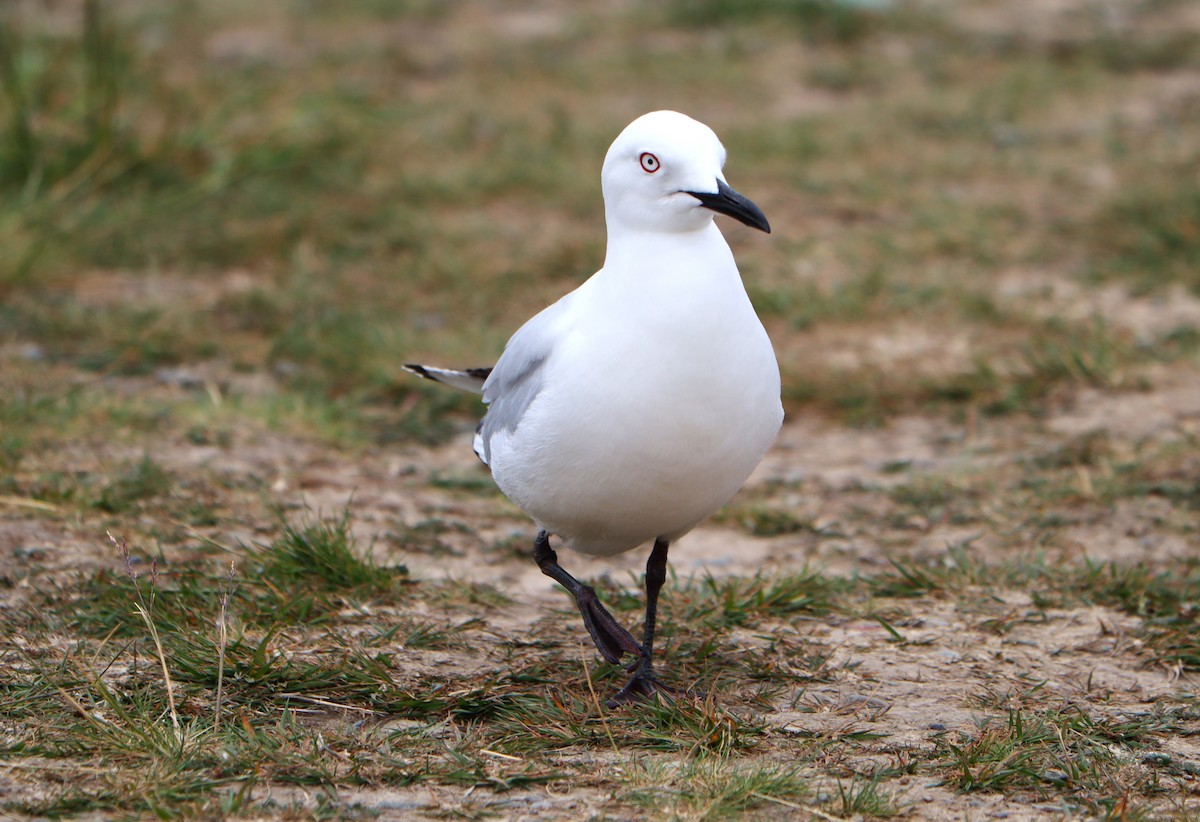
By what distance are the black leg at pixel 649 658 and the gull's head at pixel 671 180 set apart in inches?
29.4

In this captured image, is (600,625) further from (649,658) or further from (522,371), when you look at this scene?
(522,371)

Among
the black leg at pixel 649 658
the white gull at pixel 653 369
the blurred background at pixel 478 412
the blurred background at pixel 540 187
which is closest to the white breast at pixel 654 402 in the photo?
the white gull at pixel 653 369

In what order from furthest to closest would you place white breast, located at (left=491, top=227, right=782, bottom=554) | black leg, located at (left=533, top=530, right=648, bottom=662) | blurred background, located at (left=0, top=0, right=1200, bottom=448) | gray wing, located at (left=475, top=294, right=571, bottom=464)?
blurred background, located at (left=0, top=0, right=1200, bottom=448), black leg, located at (left=533, top=530, right=648, bottom=662), gray wing, located at (left=475, top=294, right=571, bottom=464), white breast, located at (left=491, top=227, right=782, bottom=554)

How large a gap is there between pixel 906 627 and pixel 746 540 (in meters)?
0.89

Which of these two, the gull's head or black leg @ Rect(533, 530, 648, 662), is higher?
the gull's head

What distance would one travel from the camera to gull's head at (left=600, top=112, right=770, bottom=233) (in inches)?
115

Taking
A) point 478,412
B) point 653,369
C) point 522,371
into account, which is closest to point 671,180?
point 653,369

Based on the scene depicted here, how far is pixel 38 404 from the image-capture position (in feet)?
14.7

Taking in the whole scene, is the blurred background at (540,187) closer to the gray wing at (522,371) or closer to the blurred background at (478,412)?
the blurred background at (478,412)

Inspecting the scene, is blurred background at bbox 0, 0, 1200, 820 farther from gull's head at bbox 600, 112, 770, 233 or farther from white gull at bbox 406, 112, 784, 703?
gull's head at bbox 600, 112, 770, 233

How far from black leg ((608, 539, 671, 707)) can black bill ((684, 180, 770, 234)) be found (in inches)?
30.5

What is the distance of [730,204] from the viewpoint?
9.49 ft

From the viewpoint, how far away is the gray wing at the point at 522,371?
3.10 metres

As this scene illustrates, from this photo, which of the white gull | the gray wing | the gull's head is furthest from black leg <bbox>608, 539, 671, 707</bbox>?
the gull's head
